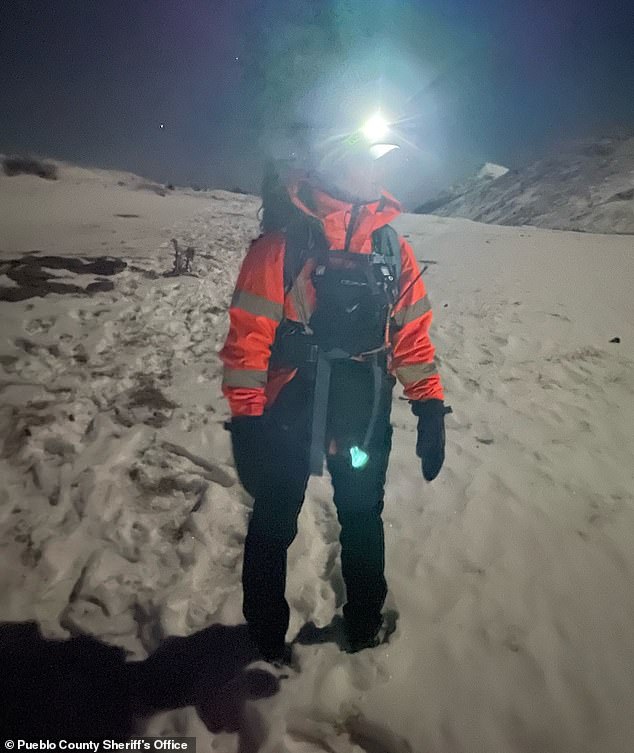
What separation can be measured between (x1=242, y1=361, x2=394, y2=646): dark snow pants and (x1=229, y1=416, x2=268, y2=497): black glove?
0.19 feet

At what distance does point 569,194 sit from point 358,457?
32200 mm

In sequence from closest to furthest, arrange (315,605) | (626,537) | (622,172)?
(315,605), (626,537), (622,172)

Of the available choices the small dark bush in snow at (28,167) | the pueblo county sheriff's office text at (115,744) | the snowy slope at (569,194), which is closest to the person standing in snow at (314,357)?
the pueblo county sheriff's office text at (115,744)

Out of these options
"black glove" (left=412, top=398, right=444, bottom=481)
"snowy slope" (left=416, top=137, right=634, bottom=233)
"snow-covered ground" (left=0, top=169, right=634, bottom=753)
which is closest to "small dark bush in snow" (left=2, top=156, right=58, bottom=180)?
"snow-covered ground" (left=0, top=169, right=634, bottom=753)

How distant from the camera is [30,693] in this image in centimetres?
226

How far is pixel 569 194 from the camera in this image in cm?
2791

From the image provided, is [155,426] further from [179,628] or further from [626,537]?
[626,537]

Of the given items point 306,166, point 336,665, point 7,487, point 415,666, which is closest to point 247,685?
point 336,665

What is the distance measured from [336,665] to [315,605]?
0.40 meters

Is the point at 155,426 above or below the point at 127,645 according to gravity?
above

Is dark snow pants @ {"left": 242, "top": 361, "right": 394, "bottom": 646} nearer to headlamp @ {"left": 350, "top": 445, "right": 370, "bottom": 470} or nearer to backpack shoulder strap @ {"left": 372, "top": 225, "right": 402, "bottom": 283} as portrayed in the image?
headlamp @ {"left": 350, "top": 445, "right": 370, "bottom": 470}

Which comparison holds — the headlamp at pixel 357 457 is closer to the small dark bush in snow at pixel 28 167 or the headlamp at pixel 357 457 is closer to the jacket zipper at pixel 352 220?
the jacket zipper at pixel 352 220

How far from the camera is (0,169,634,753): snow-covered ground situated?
2303 mm

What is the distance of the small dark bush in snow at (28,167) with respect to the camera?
28.3 metres
